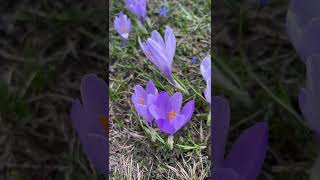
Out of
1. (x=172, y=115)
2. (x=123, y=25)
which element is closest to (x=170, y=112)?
(x=172, y=115)

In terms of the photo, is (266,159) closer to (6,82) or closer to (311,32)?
(311,32)

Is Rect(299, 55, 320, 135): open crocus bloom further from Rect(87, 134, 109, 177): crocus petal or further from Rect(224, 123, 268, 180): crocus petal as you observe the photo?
Rect(87, 134, 109, 177): crocus petal

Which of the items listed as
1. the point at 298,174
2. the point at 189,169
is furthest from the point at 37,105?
the point at 298,174

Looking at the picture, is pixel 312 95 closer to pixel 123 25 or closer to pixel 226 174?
pixel 226 174

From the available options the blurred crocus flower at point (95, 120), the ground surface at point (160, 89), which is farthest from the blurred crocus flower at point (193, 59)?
the blurred crocus flower at point (95, 120)

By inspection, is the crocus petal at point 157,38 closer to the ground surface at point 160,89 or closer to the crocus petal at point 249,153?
the ground surface at point 160,89
